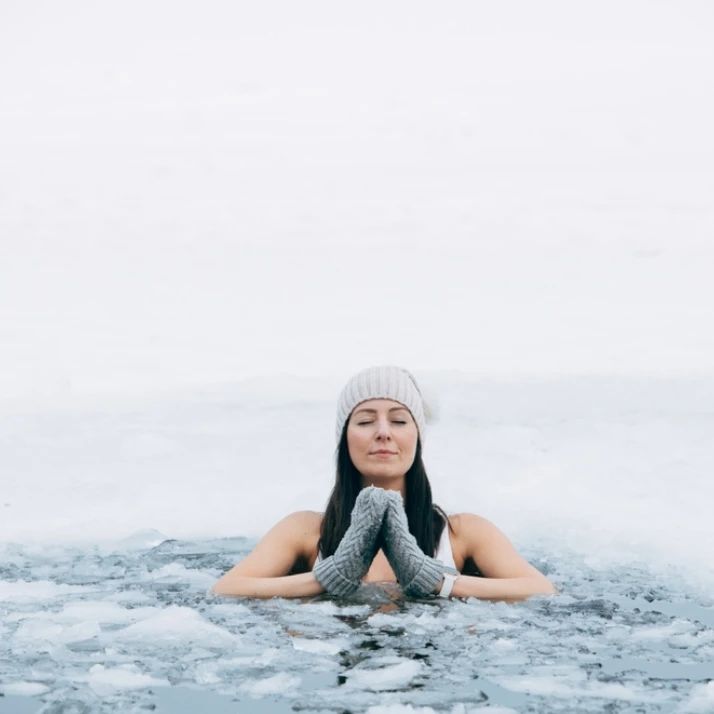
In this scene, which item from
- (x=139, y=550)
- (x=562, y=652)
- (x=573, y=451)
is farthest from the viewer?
(x=573, y=451)

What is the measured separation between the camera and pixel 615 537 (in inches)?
259

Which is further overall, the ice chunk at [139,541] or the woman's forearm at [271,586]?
the ice chunk at [139,541]

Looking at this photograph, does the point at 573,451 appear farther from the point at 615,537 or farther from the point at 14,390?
the point at 14,390

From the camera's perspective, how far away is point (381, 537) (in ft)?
16.3

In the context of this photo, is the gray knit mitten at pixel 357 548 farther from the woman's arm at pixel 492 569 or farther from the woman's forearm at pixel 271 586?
the woman's arm at pixel 492 569

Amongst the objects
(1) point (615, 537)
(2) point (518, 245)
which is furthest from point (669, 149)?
(1) point (615, 537)

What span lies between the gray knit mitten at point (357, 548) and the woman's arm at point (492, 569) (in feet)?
1.24

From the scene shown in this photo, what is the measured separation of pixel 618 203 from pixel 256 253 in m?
4.73

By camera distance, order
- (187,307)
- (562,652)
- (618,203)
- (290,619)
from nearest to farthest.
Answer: (562,652) < (290,619) < (187,307) < (618,203)

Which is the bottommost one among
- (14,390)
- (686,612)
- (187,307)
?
(686,612)

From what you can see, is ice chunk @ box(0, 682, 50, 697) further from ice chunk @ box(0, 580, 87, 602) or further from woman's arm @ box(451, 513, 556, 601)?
woman's arm @ box(451, 513, 556, 601)

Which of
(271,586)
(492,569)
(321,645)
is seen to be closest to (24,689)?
(321,645)

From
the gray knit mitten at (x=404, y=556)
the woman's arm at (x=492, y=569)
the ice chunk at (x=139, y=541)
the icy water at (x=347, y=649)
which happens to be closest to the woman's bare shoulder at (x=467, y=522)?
the woman's arm at (x=492, y=569)

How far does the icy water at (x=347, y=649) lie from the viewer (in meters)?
3.80
